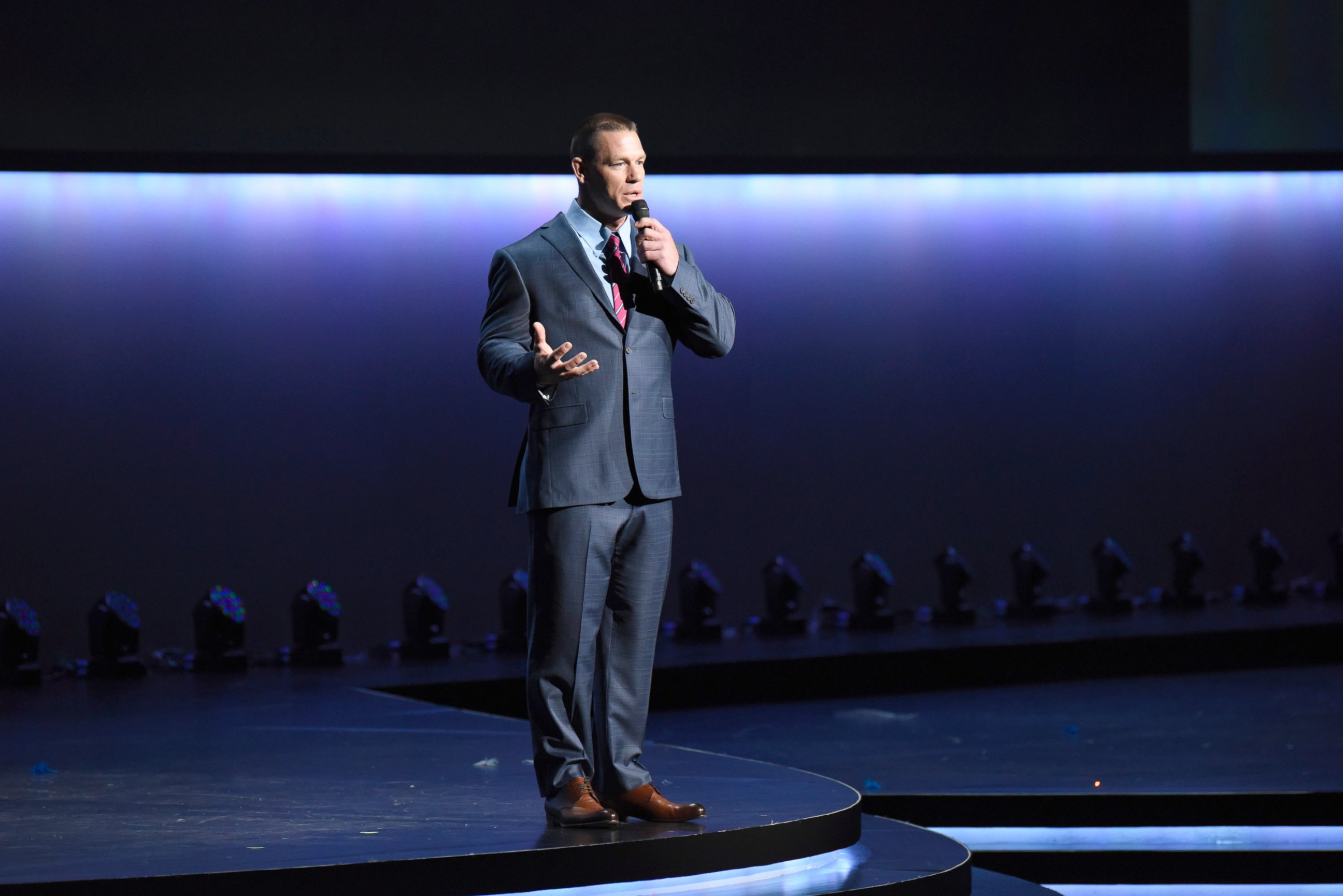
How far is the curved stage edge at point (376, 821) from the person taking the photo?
2.51 metres

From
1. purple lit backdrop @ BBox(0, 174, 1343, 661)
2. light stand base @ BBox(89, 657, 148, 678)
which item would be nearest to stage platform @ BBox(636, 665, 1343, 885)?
purple lit backdrop @ BBox(0, 174, 1343, 661)

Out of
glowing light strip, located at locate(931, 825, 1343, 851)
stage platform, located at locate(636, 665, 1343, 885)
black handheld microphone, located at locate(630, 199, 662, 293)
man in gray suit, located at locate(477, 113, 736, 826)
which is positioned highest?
black handheld microphone, located at locate(630, 199, 662, 293)

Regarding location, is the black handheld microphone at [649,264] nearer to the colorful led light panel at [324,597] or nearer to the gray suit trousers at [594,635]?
the gray suit trousers at [594,635]

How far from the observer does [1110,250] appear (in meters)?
7.63

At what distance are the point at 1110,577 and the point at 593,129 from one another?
16.2 feet

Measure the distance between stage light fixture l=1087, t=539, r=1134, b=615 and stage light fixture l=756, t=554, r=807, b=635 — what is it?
1.36m

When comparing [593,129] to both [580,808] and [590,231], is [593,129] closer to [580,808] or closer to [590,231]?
[590,231]

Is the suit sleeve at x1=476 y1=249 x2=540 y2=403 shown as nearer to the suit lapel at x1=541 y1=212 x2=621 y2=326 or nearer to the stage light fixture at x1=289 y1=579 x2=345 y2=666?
the suit lapel at x1=541 y1=212 x2=621 y2=326

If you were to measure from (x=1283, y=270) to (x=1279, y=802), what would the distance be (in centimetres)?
466

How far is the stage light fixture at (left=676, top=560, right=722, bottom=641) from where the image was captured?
20.9 feet

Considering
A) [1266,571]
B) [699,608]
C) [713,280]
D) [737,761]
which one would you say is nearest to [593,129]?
[737,761]

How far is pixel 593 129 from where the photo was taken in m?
2.55

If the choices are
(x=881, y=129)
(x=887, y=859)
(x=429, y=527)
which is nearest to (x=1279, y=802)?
(x=887, y=859)

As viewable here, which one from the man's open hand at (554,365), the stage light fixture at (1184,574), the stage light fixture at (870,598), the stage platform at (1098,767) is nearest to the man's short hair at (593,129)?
the man's open hand at (554,365)
